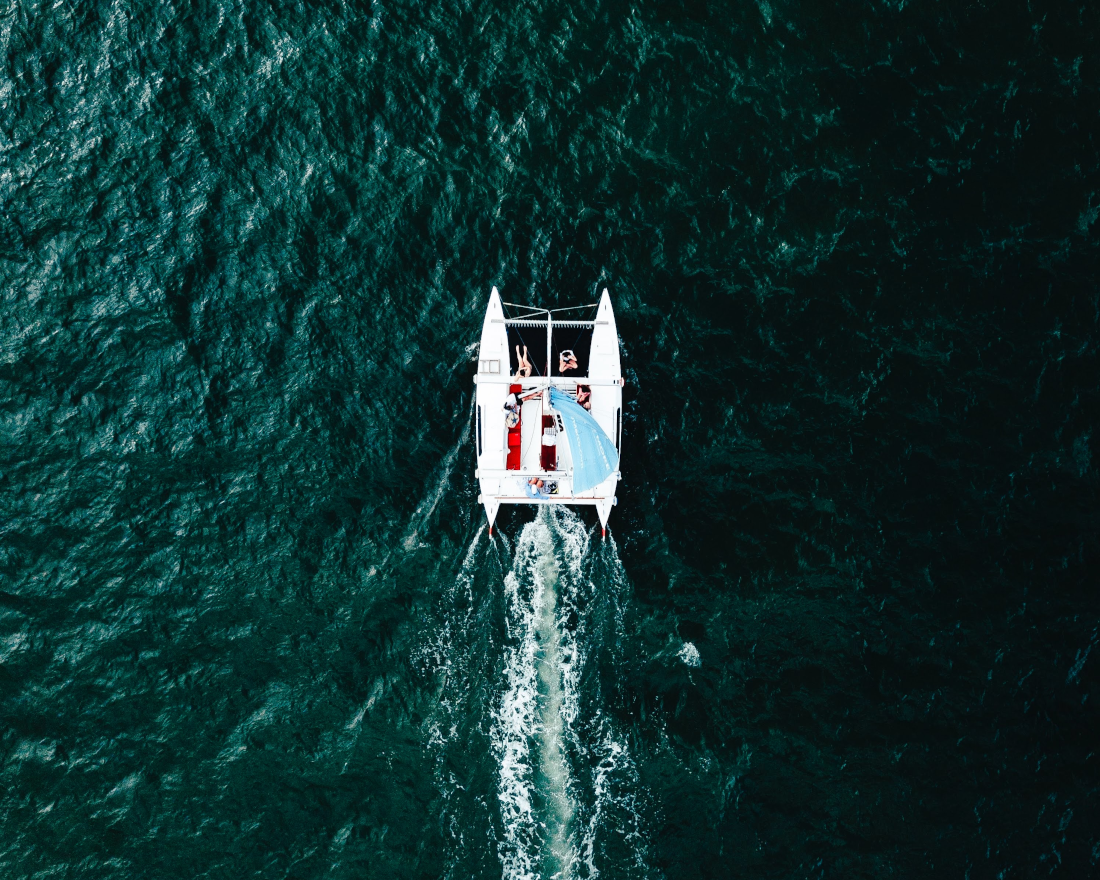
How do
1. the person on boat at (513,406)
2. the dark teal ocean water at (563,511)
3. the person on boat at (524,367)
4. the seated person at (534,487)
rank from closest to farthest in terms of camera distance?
the dark teal ocean water at (563,511), the seated person at (534,487), the person on boat at (513,406), the person on boat at (524,367)

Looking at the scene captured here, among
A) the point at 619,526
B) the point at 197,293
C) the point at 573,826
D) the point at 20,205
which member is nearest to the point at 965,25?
the point at 619,526

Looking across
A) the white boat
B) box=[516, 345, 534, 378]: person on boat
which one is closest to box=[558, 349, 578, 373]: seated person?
the white boat

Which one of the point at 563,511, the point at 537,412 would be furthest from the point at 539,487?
the point at 537,412

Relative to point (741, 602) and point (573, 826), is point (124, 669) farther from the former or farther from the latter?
point (741, 602)

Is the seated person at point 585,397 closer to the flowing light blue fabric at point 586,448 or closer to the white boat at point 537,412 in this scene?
the white boat at point 537,412

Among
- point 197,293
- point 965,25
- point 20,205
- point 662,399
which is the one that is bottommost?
point 662,399

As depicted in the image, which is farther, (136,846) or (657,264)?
(657,264)

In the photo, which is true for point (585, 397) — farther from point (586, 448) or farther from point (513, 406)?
point (586, 448)

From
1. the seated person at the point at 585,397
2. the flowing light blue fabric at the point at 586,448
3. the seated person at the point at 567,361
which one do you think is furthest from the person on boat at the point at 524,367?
the flowing light blue fabric at the point at 586,448
